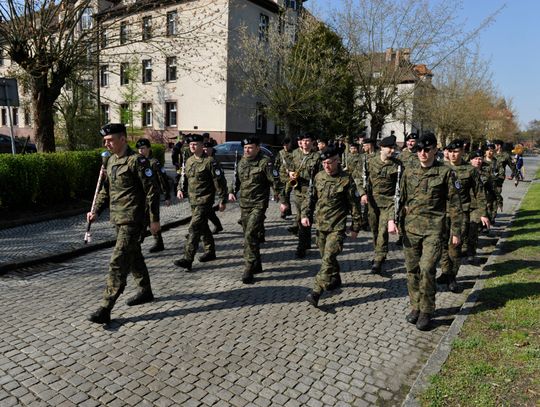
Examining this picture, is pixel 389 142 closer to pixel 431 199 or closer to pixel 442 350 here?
pixel 431 199

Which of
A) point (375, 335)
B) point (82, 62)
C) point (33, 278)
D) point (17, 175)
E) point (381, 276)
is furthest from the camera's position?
point (82, 62)

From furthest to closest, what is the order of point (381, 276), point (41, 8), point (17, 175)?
1. point (41, 8)
2. point (17, 175)
3. point (381, 276)

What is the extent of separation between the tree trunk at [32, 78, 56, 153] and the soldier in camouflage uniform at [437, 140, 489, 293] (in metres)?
10.7

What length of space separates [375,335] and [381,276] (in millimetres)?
2174

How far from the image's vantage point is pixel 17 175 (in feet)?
31.8

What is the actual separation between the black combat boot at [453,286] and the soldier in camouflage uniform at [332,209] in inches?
69.3

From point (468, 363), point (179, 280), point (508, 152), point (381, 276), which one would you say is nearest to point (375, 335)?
point (468, 363)

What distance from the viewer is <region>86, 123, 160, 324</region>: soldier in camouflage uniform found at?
4.85 metres

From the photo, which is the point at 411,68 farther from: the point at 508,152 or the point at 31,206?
the point at 31,206

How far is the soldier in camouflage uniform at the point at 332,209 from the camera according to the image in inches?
217

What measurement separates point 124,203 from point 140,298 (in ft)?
4.13

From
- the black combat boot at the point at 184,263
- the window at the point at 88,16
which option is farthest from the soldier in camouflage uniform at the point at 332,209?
the window at the point at 88,16

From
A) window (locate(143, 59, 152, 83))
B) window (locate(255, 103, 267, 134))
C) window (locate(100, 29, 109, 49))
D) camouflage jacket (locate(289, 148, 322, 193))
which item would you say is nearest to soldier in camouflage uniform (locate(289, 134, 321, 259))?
camouflage jacket (locate(289, 148, 322, 193))

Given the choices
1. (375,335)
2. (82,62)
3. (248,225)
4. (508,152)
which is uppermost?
(82,62)
